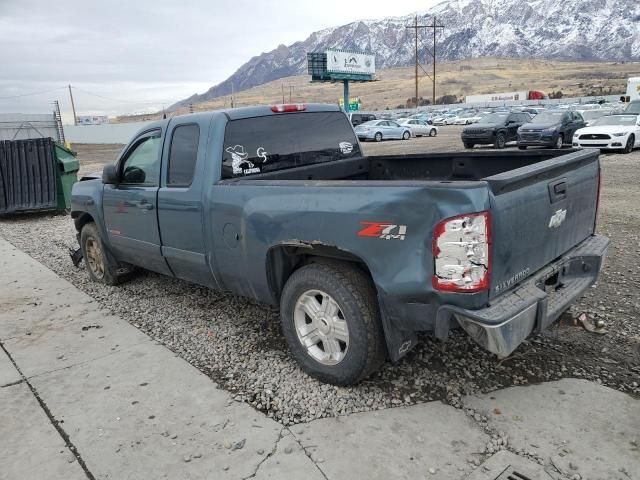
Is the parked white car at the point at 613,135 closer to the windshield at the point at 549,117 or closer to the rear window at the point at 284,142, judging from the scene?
the windshield at the point at 549,117

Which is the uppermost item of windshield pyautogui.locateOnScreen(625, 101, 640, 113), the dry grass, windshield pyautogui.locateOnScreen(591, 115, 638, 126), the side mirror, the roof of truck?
the dry grass

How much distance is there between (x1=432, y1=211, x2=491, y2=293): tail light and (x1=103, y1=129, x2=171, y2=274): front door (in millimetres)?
2761

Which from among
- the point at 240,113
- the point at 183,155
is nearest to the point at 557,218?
the point at 240,113

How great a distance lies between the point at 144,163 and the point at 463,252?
3307mm

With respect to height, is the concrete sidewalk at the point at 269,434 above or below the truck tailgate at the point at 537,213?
below

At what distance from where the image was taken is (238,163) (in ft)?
13.3

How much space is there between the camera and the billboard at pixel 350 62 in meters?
58.6

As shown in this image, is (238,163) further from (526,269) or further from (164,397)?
(526,269)

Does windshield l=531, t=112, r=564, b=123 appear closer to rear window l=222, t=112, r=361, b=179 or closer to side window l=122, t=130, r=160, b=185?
rear window l=222, t=112, r=361, b=179

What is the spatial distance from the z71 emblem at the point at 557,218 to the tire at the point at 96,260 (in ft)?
15.0

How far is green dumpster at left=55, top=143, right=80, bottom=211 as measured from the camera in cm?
1156

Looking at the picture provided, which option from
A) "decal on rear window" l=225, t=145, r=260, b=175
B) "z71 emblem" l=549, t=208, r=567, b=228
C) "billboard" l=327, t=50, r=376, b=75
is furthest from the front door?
"billboard" l=327, t=50, r=376, b=75

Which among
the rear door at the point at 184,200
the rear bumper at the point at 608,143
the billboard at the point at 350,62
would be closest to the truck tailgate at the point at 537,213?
the rear door at the point at 184,200

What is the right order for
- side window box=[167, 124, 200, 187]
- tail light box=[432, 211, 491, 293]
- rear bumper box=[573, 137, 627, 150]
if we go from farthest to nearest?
rear bumper box=[573, 137, 627, 150] → side window box=[167, 124, 200, 187] → tail light box=[432, 211, 491, 293]
